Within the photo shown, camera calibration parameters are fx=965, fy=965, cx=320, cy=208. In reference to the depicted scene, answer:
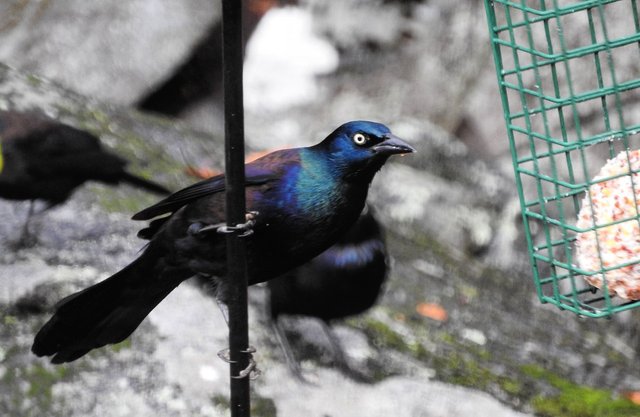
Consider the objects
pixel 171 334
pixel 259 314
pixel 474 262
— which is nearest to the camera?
pixel 171 334

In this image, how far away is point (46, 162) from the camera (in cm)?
465

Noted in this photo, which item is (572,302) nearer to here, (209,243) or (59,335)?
(209,243)

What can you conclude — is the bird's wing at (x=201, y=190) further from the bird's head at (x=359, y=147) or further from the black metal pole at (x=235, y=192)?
the black metal pole at (x=235, y=192)

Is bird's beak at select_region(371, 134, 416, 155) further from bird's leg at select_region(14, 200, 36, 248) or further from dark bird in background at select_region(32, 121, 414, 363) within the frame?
bird's leg at select_region(14, 200, 36, 248)

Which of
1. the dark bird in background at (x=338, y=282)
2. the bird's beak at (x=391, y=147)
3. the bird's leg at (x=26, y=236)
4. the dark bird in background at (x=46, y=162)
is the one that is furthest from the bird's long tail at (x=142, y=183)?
the bird's beak at (x=391, y=147)

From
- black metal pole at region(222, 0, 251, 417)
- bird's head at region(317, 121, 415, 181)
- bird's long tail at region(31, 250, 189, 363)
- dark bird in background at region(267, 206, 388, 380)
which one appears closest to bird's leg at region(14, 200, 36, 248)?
dark bird in background at region(267, 206, 388, 380)

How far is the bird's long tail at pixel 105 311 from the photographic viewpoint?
9.97 feet

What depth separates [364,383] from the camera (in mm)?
4215

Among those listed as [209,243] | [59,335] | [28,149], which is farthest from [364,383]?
[28,149]

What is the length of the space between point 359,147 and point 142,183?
1642 mm

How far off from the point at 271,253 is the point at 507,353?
203 cm

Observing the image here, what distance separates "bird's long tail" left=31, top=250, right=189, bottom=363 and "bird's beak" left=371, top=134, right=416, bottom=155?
0.84 m

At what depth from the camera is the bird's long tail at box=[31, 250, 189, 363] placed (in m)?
3.04

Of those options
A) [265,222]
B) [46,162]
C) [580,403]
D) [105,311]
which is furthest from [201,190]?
[580,403]
